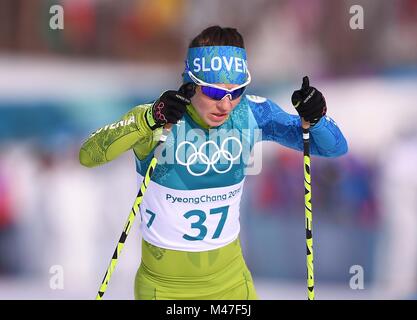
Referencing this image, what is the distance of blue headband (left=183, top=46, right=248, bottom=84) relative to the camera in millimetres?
2604

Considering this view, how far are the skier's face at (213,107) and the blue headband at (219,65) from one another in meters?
0.04

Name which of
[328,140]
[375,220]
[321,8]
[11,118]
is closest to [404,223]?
[375,220]

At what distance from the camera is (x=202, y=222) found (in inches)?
107

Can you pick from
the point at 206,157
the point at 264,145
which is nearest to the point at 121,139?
the point at 206,157

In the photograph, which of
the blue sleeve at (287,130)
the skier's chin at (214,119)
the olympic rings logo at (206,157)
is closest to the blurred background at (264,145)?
the blue sleeve at (287,130)

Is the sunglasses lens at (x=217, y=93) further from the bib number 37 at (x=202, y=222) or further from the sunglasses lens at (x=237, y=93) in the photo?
the bib number 37 at (x=202, y=222)

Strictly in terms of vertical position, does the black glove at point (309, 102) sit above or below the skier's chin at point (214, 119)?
above

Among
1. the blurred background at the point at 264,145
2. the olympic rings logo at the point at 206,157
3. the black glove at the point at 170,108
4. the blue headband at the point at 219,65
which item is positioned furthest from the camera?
the blurred background at the point at 264,145

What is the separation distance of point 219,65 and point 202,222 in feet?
2.18

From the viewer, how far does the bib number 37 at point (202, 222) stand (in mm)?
2713

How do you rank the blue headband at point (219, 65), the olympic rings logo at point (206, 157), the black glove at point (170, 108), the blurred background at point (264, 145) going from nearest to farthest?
1. the black glove at point (170, 108)
2. the blue headband at point (219, 65)
3. the olympic rings logo at point (206, 157)
4. the blurred background at point (264, 145)

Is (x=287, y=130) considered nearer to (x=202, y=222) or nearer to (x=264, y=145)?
(x=202, y=222)

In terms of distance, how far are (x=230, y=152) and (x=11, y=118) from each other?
2594mm

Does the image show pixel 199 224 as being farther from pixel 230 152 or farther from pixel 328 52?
pixel 328 52
